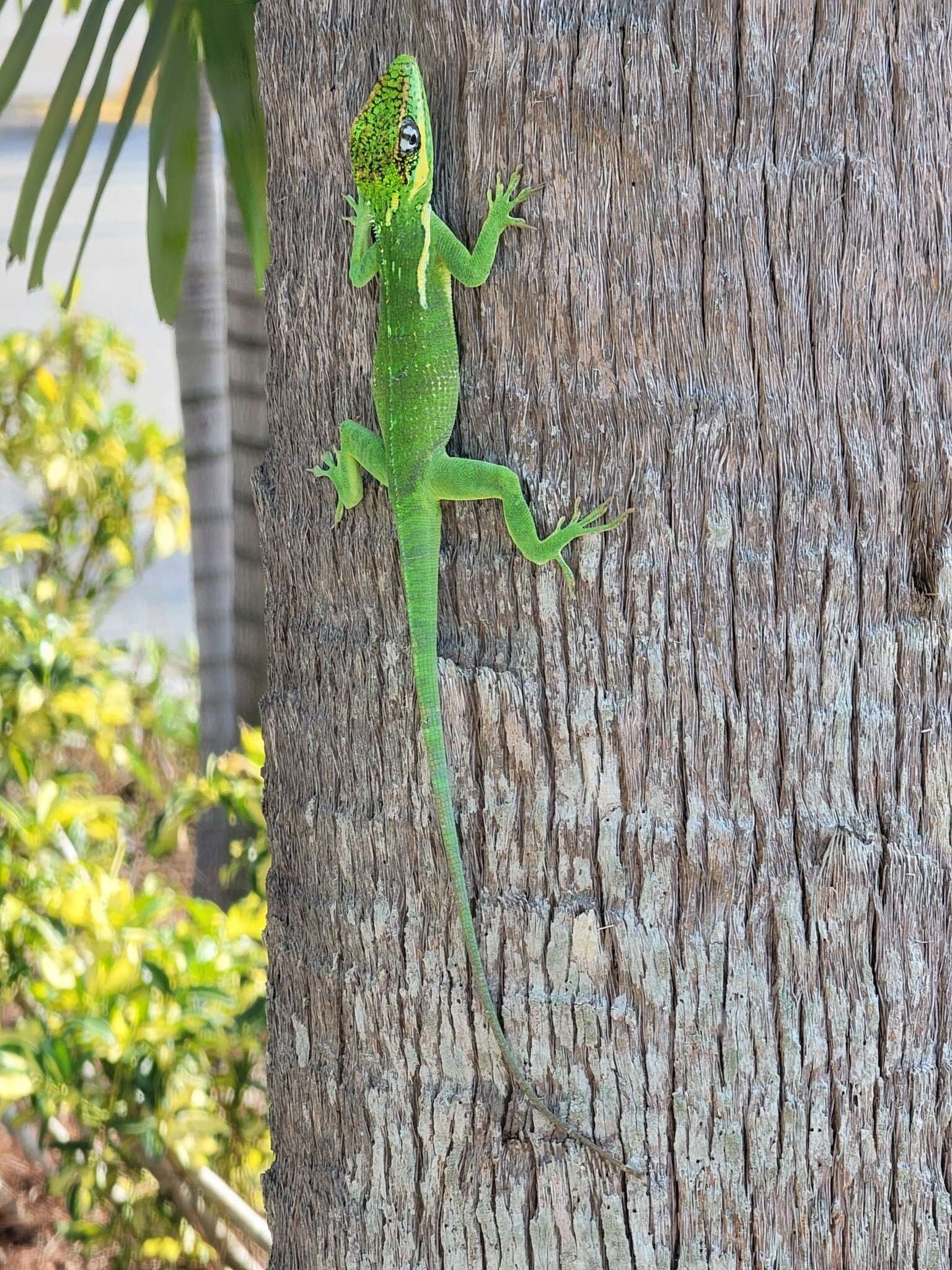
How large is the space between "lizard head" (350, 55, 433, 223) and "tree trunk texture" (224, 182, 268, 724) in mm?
2030

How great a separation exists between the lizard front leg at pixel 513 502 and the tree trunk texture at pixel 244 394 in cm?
218

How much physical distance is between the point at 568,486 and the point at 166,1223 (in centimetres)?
268

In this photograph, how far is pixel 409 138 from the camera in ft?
5.23

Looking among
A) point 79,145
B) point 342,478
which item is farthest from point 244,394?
point 342,478

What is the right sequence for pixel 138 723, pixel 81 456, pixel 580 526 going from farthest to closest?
pixel 138 723 → pixel 81 456 → pixel 580 526

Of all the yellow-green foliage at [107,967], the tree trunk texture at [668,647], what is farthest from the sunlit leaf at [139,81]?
the yellow-green foliage at [107,967]

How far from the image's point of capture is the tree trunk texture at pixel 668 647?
1.44m

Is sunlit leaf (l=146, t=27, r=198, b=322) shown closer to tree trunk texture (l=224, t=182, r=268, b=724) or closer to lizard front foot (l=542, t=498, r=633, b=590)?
tree trunk texture (l=224, t=182, r=268, b=724)

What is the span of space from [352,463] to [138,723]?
13.6ft

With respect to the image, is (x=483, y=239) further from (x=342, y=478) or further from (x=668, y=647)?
(x=668, y=647)

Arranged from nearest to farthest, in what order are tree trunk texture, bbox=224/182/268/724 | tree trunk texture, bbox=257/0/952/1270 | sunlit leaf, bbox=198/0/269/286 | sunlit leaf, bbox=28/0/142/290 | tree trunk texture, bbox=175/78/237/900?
1. tree trunk texture, bbox=257/0/952/1270
2. sunlit leaf, bbox=198/0/269/286
3. sunlit leaf, bbox=28/0/142/290
4. tree trunk texture, bbox=224/182/268/724
5. tree trunk texture, bbox=175/78/237/900

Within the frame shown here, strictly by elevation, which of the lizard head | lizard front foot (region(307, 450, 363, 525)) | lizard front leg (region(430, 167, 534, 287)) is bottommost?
lizard front foot (region(307, 450, 363, 525))

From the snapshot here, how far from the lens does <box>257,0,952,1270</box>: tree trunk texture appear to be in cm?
144

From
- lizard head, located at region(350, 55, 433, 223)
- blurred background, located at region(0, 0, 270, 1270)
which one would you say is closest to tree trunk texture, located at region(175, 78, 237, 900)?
blurred background, located at region(0, 0, 270, 1270)
